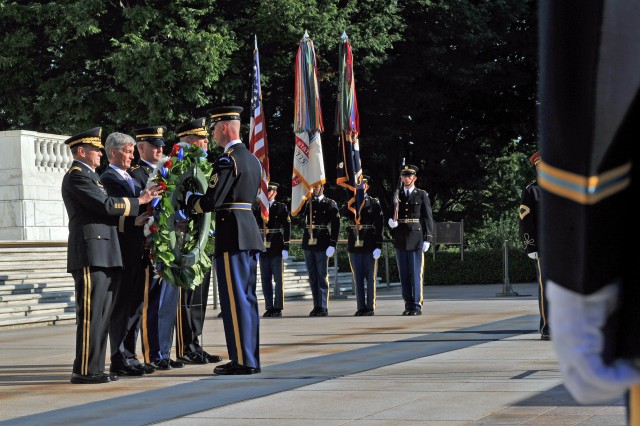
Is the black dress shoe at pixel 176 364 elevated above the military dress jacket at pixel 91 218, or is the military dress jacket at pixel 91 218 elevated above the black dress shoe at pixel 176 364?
the military dress jacket at pixel 91 218

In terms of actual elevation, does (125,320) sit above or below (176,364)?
above

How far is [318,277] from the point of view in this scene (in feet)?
56.4

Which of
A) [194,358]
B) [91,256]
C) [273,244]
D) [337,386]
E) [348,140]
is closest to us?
[337,386]

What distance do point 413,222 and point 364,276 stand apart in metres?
1.28

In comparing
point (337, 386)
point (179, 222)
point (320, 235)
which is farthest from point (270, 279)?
point (337, 386)

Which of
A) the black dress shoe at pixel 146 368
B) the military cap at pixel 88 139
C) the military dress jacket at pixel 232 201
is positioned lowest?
the black dress shoe at pixel 146 368

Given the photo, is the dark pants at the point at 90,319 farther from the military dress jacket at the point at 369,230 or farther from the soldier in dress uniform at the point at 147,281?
the military dress jacket at the point at 369,230

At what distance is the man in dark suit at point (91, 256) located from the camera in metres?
8.49

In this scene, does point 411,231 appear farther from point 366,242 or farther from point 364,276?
point 364,276

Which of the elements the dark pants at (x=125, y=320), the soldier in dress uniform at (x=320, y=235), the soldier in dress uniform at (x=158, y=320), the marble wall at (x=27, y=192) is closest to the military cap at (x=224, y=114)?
Result: the dark pants at (x=125, y=320)

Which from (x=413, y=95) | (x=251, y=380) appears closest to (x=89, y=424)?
(x=251, y=380)

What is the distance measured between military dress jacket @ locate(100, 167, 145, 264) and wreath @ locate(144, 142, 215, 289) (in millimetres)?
139

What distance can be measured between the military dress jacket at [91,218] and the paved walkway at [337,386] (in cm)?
95

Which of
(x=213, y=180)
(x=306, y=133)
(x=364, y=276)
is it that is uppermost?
(x=306, y=133)
